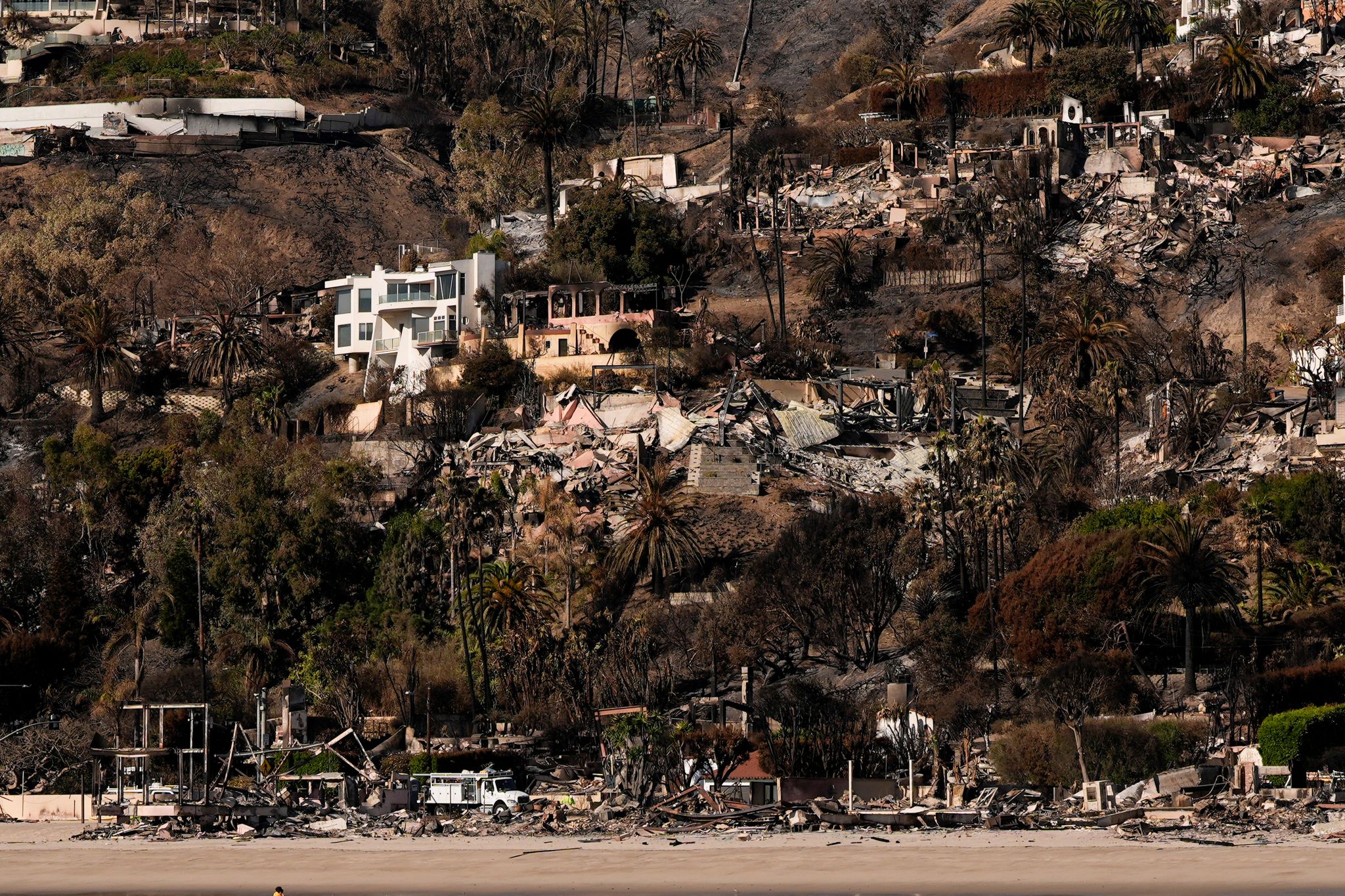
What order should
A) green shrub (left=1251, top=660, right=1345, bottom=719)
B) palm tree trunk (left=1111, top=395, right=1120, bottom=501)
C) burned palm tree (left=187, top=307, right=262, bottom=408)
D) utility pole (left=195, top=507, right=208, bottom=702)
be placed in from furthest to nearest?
burned palm tree (left=187, top=307, right=262, bottom=408), palm tree trunk (left=1111, top=395, right=1120, bottom=501), utility pole (left=195, top=507, right=208, bottom=702), green shrub (left=1251, top=660, right=1345, bottom=719)

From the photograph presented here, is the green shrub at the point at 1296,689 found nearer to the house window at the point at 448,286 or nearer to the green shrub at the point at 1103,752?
the green shrub at the point at 1103,752

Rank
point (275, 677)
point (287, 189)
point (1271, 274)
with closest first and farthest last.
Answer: point (275, 677) → point (1271, 274) → point (287, 189)

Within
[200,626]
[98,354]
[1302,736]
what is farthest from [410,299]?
[1302,736]

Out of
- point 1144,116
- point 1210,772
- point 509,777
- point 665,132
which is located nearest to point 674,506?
point 509,777

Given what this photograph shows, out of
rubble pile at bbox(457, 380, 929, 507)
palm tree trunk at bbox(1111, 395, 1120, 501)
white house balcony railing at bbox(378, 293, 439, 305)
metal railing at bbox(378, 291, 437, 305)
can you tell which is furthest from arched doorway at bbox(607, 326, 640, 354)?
palm tree trunk at bbox(1111, 395, 1120, 501)

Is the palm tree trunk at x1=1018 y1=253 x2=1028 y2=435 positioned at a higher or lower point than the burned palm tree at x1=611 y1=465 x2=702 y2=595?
higher

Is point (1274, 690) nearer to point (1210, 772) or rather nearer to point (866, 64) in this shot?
point (1210, 772)

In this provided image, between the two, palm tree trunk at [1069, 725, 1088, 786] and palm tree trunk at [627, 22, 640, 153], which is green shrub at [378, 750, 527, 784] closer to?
palm tree trunk at [1069, 725, 1088, 786]
